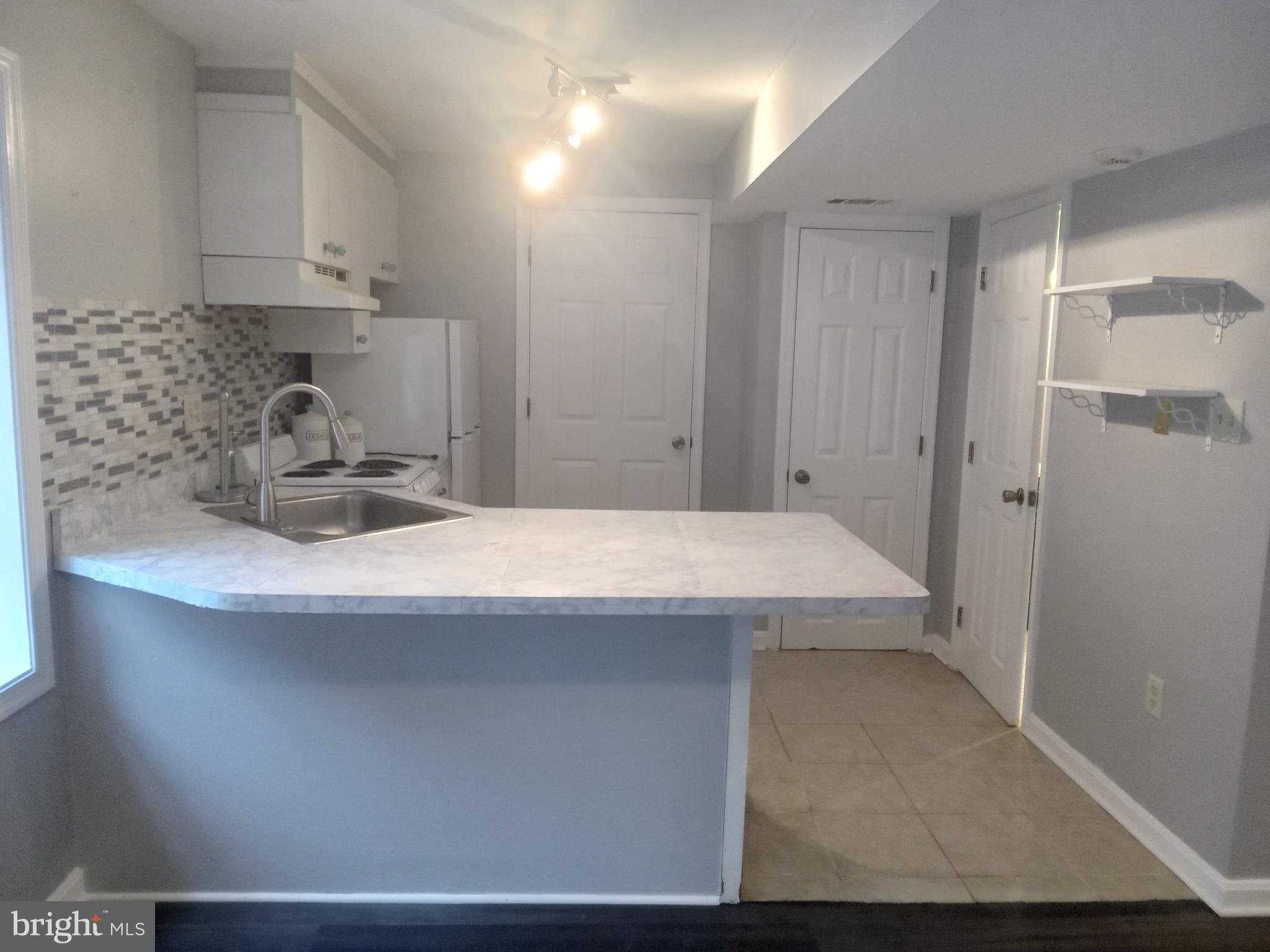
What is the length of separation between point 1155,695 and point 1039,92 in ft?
5.58

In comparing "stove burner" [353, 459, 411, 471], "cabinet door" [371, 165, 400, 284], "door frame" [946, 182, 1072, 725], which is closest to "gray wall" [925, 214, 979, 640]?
"door frame" [946, 182, 1072, 725]

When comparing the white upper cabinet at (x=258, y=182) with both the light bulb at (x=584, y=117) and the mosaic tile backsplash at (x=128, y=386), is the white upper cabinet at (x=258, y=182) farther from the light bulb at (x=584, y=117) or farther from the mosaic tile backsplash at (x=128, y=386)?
the light bulb at (x=584, y=117)

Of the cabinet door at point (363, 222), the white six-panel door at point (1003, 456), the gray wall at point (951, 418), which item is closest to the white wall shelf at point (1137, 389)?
the white six-panel door at point (1003, 456)

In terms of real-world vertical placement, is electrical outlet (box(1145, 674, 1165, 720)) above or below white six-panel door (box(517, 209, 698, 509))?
below

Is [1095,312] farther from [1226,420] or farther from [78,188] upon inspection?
[78,188]

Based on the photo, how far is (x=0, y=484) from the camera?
2016 millimetres

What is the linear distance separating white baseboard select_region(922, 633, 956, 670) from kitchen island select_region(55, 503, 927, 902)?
6.85ft

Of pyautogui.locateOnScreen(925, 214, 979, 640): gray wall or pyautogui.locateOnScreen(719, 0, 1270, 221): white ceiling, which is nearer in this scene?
pyautogui.locateOnScreen(719, 0, 1270, 221): white ceiling

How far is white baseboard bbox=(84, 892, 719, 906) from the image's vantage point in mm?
2256

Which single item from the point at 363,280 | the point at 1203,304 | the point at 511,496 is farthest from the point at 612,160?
the point at 1203,304

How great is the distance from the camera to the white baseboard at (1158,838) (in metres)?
2.32

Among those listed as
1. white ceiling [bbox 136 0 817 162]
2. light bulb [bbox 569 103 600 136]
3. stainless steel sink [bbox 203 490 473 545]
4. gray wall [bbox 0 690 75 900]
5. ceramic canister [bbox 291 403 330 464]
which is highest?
white ceiling [bbox 136 0 817 162]

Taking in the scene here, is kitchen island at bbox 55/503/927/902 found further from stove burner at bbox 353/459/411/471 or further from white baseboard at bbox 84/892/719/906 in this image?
stove burner at bbox 353/459/411/471

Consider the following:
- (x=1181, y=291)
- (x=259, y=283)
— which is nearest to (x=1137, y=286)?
(x=1181, y=291)
